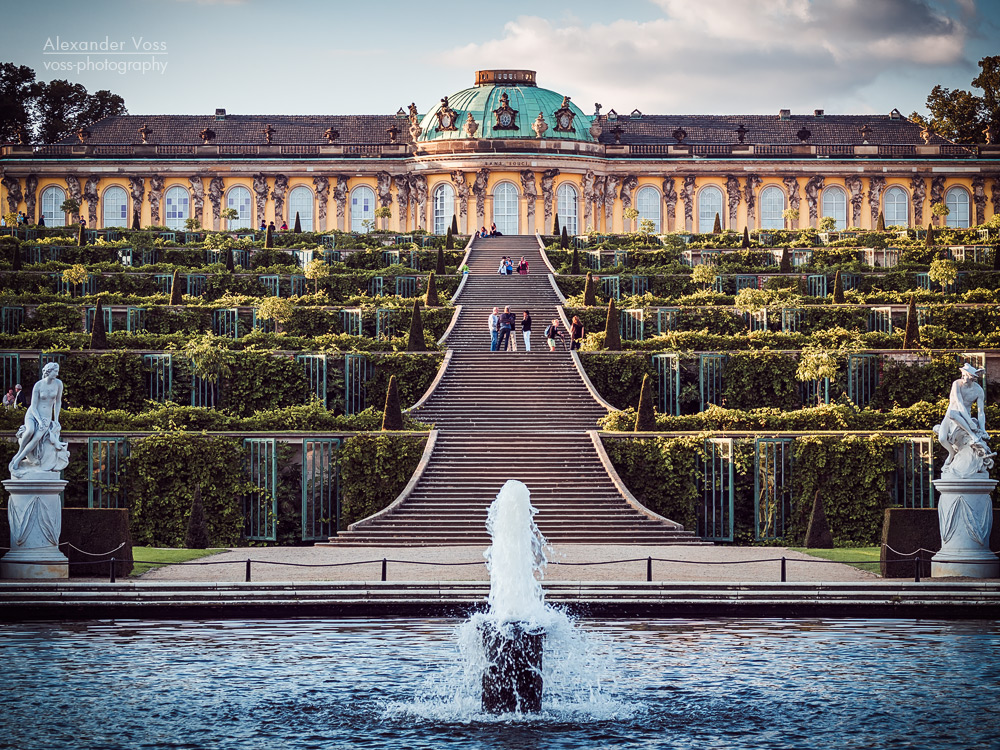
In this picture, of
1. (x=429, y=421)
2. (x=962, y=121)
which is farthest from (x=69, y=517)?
(x=962, y=121)

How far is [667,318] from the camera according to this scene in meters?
39.9

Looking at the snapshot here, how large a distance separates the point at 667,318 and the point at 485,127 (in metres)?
34.7

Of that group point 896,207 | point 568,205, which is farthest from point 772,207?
point 568,205

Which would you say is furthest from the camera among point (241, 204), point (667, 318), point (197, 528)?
point (241, 204)

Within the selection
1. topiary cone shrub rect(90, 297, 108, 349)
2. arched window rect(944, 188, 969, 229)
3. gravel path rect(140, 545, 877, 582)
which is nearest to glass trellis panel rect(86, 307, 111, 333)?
topiary cone shrub rect(90, 297, 108, 349)

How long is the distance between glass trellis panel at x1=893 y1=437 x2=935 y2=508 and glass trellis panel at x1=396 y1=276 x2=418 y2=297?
21.6 meters

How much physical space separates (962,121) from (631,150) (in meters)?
19.3

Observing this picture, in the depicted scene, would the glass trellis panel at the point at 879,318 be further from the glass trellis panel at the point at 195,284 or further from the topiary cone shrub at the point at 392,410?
the glass trellis panel at the point at 195,284

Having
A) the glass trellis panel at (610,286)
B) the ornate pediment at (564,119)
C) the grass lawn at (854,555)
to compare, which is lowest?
the grass lawn at (854,555)

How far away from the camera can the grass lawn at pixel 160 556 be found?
22250 mm

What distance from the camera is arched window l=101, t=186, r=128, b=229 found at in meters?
74.6

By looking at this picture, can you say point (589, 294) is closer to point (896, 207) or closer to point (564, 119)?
point (564, 119)

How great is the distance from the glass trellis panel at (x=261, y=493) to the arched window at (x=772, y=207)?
51.3 metres

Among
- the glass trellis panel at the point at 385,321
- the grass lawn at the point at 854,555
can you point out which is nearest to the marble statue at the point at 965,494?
the grass lawn at the point at 854,555
